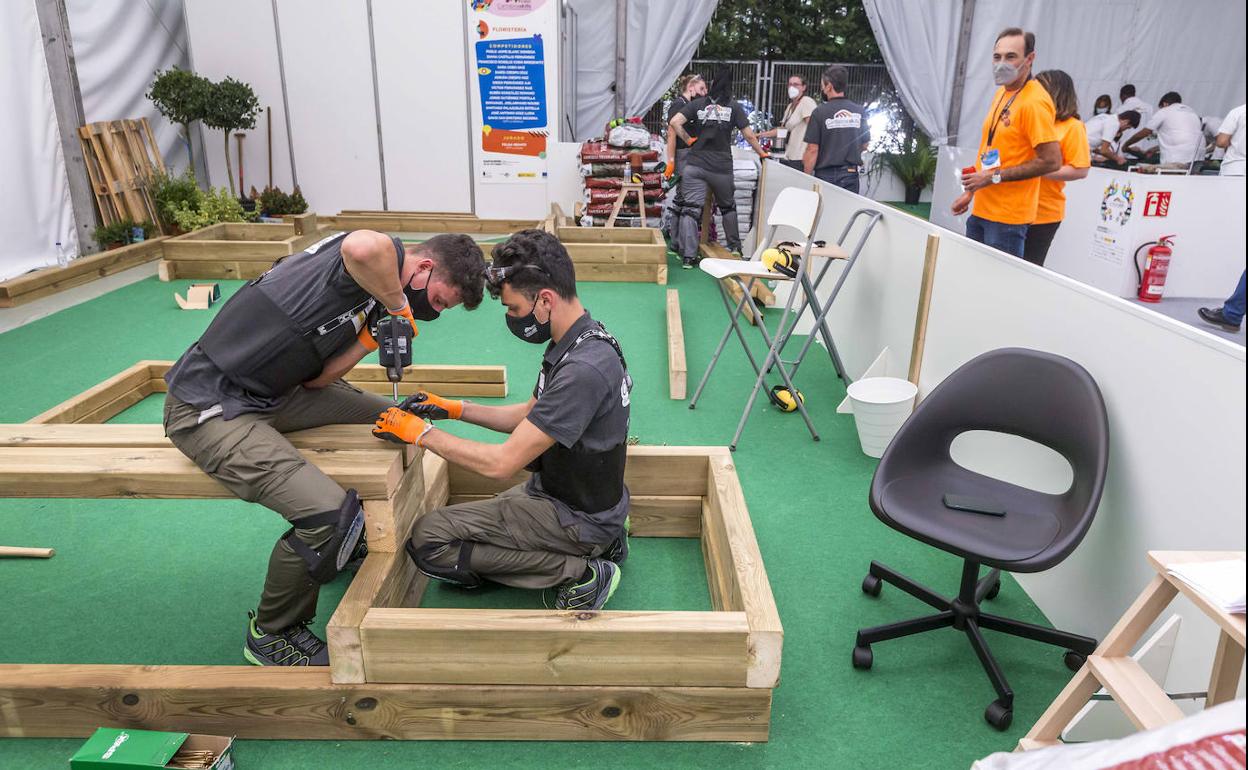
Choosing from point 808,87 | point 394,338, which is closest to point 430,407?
point 394,338

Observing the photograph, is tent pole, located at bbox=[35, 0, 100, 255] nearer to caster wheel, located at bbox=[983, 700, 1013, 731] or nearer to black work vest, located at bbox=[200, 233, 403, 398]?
black work vest, located at bbox=[200, 233, 403, 398]

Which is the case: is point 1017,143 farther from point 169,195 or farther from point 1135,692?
point 169,195

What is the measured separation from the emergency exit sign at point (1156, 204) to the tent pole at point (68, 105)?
869cm

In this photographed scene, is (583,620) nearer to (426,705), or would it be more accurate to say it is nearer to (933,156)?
(426,705)

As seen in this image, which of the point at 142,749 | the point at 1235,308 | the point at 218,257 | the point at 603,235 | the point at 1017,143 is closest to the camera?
the point at 142,749

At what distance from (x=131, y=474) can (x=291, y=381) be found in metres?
0.47

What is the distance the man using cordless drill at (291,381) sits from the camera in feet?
7.18

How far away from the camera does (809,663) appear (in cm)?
244

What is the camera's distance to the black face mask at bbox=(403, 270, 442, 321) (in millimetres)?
2459

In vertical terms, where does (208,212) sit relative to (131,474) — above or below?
above

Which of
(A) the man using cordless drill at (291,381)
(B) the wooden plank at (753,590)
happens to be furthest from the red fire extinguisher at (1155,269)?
(A) the man using cordless drill at (291,381)

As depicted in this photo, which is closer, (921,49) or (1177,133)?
(1177,133)

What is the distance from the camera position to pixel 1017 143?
380cm

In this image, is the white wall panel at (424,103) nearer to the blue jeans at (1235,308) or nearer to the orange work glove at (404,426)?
the blue jeans at (1235,308)
